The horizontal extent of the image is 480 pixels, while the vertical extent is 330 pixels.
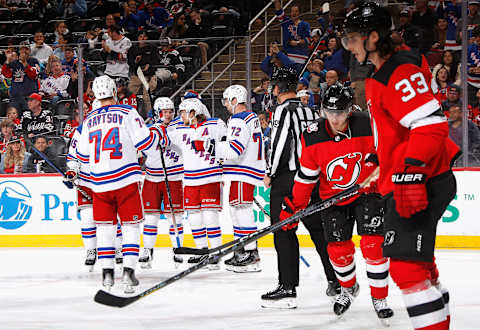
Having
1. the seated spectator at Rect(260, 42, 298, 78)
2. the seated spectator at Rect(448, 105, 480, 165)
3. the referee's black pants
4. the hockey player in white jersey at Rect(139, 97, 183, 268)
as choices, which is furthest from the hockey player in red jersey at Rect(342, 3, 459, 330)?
the seated spectator at Rect(260, 42, 298, 78)

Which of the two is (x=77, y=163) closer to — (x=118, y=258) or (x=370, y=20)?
(x=118, y=258)

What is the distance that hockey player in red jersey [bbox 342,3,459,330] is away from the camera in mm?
2359

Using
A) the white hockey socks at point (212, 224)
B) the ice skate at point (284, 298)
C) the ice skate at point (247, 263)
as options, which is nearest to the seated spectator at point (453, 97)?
the ice skate at point (247, 263)

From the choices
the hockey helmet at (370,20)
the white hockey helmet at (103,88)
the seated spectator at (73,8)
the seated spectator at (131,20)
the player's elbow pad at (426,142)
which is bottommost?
the player's elbow pad at (426,142)

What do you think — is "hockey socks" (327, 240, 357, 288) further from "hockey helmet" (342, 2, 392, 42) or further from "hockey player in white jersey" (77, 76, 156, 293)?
"hockey player in white jersey" (77, 76, 156, 293)

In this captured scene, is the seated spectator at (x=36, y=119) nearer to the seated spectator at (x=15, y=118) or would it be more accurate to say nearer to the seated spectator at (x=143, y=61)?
the seated spectator at (x=15, y=118)

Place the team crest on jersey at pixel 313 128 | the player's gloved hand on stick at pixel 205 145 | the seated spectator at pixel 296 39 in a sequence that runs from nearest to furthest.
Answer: the team crest on jersey at pixel 313 128, the player's gloved hand on stick at pixel 205 145, the seated spectator at pixel 296 39

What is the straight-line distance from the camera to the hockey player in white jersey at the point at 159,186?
6.21 m

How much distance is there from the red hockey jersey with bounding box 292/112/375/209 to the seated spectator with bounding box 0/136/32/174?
194 inches

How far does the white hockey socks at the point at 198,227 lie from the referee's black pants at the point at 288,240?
5.53 feet

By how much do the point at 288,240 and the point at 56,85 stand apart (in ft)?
15.2

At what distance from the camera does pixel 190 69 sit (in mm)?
7828

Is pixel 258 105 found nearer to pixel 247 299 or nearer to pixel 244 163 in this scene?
pixel 244 163

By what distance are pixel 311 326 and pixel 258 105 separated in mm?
4215
